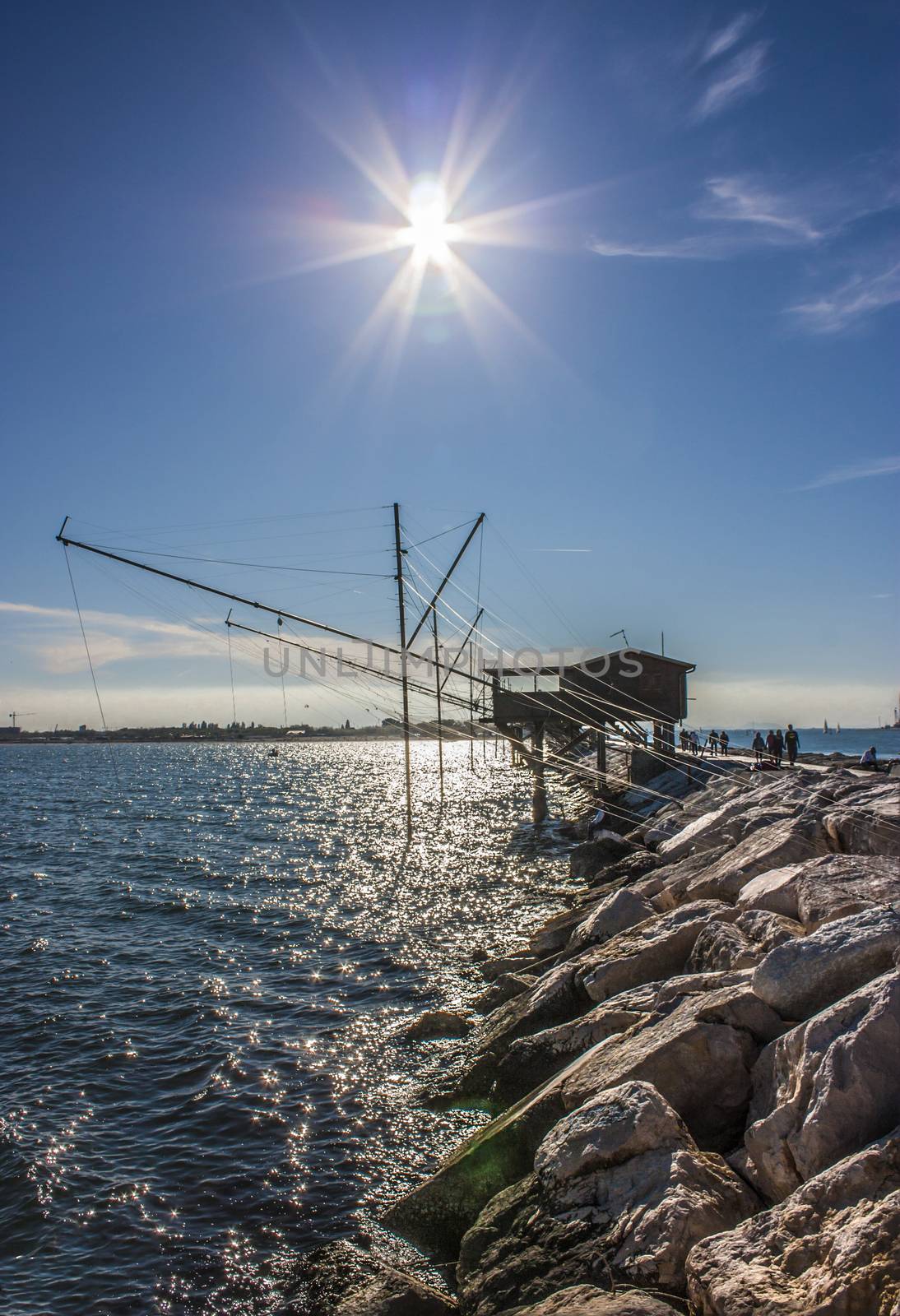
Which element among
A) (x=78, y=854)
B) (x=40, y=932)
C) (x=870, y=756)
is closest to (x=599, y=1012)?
(x=40, y=932)

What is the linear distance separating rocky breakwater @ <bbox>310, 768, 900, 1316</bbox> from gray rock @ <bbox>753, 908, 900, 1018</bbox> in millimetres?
17

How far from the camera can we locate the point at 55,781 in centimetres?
8825

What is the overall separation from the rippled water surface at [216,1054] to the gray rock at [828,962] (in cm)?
500

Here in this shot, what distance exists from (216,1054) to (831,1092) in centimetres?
1030

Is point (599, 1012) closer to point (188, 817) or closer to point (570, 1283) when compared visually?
point (570, 1283)

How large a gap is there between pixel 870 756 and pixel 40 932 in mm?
29206

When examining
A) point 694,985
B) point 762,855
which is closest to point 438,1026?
point 762,855

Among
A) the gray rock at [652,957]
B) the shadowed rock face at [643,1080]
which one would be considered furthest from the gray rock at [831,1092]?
the gray rock at [652,957]

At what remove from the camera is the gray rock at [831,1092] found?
5.40m

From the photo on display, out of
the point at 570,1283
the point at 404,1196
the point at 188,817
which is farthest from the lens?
the point at 188,817

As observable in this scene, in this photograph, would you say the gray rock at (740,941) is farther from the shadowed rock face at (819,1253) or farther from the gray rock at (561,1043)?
the shadowed rock face at (819,1253)

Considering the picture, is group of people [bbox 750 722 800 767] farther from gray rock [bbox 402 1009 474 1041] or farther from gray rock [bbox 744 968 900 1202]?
gray rock [bbox 744 968 900 1202]

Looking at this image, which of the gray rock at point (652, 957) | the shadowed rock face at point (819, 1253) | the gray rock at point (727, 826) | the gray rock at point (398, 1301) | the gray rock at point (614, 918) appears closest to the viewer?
the shadowed rock face at point (819, 1253)

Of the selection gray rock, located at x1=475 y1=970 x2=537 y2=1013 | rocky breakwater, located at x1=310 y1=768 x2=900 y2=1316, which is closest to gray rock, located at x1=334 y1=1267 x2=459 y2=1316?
rocky breakwater, located at x1=310 y1=768 x2=900 y2=1316
